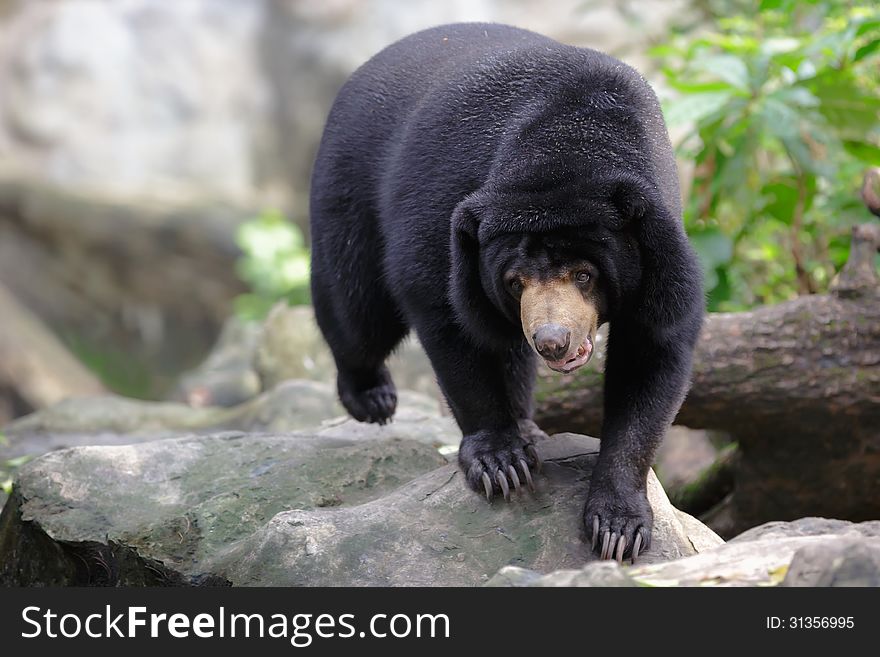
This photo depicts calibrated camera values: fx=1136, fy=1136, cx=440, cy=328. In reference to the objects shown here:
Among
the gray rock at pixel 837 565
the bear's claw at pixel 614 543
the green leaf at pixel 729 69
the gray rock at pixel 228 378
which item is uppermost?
the green leaf at pixel 729 69

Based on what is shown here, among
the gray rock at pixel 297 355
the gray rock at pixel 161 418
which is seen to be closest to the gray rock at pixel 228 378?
the gray rock at pixel 297 355

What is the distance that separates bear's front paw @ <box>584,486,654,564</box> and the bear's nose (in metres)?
0.52

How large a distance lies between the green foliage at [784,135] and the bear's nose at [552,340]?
240cm

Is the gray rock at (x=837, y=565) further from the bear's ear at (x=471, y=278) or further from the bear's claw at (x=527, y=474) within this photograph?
the bear's ear at (x=471, y=278)

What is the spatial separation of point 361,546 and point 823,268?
12.7 feet

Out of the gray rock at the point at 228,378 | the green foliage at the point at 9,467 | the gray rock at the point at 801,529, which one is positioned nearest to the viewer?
the gray rock at the point at 801,529

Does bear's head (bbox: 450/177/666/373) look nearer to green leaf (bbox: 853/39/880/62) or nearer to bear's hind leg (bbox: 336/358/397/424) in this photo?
bear's hind leg (bbox: 336/358/397/424)

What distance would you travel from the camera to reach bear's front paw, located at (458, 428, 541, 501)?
3391 mm

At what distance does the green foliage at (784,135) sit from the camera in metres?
5.29

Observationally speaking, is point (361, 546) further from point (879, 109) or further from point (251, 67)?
point (251, 67)

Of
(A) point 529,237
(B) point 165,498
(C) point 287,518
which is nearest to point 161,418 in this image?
(B) point 165,498

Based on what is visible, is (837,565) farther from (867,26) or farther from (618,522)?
(867,26)

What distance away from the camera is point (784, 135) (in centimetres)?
514

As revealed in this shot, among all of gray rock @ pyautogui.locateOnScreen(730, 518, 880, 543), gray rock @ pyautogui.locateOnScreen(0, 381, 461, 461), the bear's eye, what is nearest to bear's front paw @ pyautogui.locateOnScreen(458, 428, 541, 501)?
the bear's eye
